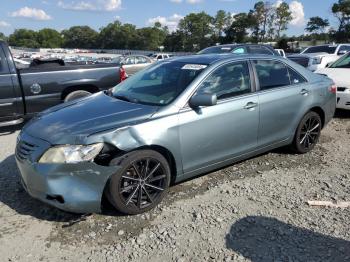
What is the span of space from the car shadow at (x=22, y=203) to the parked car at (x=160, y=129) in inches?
13.7

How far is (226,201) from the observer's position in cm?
457

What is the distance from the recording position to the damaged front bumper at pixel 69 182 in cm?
383

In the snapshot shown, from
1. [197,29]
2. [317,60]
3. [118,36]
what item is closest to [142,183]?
[317,60]

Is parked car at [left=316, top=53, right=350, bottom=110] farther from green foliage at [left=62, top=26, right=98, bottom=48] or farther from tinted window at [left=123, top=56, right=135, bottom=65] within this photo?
green foliage at [left=62, top=26, right=98, bottom=48]

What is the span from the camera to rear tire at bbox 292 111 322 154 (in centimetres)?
594

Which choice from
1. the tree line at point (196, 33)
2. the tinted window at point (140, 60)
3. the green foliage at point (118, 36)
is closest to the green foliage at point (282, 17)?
the tree line at point (196, 33)

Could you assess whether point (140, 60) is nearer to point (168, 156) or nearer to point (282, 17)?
point (168, 156)

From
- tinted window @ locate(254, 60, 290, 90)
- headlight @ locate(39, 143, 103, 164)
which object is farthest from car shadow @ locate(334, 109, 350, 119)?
headlight @ locate(39, 143, 103, 164)

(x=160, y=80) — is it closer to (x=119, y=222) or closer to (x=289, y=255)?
(x=119, y=222)

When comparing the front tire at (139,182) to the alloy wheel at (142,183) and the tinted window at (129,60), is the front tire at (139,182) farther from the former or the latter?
the tinted window at (129,60)

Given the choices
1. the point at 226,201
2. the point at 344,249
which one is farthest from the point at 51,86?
the point at 344,249

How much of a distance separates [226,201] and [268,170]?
1.19 m

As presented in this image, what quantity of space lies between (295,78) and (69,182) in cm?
360

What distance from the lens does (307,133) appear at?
6.10 meters
